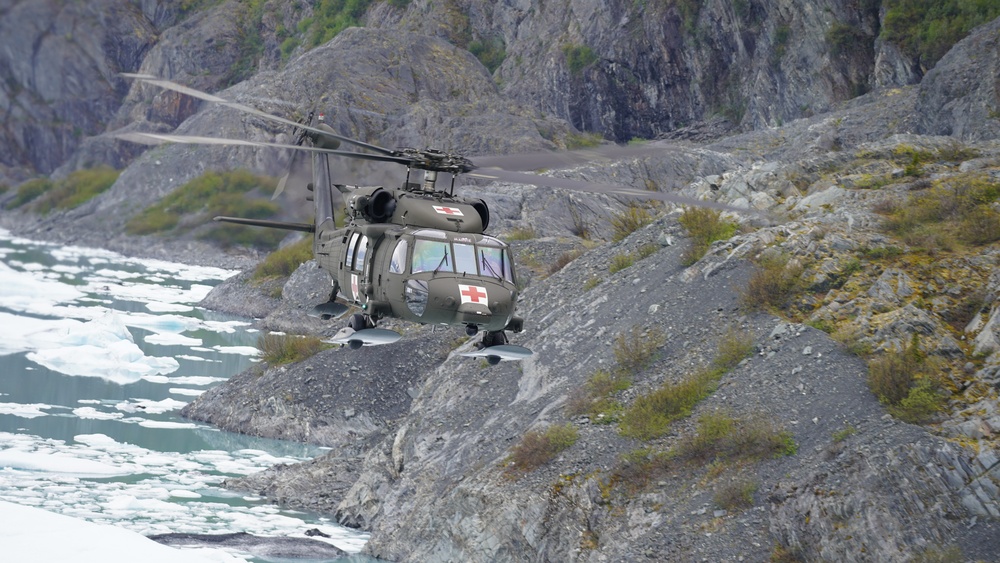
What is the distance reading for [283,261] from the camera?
190 feet

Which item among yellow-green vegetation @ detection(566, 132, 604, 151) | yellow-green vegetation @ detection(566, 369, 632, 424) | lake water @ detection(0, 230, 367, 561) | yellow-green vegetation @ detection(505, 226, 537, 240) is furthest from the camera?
yellow-green vegetation @ detection(566, 132, 604, 151)

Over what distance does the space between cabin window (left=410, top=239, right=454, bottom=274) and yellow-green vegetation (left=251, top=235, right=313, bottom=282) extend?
133ft

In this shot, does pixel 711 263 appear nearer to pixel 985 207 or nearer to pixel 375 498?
pixel 985 207

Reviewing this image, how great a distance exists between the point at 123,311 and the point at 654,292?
36474 mm

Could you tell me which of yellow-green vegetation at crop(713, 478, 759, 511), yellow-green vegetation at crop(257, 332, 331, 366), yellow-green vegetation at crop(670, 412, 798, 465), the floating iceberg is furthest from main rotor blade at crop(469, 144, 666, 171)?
the floating iceberg

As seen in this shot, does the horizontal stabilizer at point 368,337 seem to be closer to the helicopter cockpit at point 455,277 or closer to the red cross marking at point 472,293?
the helicopter cockpit at point 455,277

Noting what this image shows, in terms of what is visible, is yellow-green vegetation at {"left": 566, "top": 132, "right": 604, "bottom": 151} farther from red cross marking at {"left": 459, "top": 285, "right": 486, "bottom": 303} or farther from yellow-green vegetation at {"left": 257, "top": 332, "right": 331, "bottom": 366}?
red cross marking at {"left": 459, "top": 285, "right": 486, "bottom": 303}

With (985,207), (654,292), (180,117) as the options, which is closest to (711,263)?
(654,292)

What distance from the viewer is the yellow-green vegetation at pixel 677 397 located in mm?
20812

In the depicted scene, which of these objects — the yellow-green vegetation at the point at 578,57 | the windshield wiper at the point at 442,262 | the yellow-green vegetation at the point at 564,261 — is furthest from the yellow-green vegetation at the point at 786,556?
the yellow-green vegetation at the point at 578,57

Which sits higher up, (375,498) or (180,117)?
(180,117)

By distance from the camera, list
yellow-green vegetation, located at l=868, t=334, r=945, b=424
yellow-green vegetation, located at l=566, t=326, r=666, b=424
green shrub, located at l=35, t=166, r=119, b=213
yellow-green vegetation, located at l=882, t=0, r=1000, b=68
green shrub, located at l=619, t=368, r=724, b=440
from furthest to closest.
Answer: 1. green shrub, located at l=35, t=166, r=119, b=213
2. yellow-green vegetation, located at l=882, t=0, r=1000, b=68
3. yellow-green vegetation, located at l=566, t=326, r=666, b=424
4. green shrub, located at l=619, t=368, r=724, b=440
5. yellow-green vegetation, located at l=868, t=334, r=945, b=424

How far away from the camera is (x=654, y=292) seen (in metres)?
25.5

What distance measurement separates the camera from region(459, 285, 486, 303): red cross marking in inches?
633
